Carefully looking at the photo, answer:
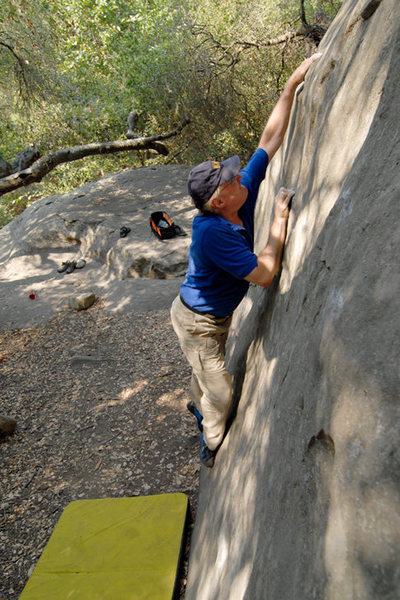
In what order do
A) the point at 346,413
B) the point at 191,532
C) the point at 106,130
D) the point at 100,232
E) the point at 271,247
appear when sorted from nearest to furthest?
the point at 346,413 → the point at 271,247 → the point at 191,532 → the point at 100,232 → the point at 106,130

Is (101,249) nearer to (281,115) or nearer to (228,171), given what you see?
(281,115)

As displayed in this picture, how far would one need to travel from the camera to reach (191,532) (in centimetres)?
303

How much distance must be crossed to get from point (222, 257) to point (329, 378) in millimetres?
1157

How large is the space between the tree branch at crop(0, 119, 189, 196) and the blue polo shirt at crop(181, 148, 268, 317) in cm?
674

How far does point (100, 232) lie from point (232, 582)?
29.3ft

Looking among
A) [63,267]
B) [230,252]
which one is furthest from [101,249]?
[230,252]

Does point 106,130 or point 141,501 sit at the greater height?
point 106,130

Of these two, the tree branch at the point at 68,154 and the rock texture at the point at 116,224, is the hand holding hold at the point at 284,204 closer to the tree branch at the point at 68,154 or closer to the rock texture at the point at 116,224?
the rock texture at the point at 116,224

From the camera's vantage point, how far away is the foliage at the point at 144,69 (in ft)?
34.9

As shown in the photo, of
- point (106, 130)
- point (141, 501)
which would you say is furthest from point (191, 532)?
point (106, 130)

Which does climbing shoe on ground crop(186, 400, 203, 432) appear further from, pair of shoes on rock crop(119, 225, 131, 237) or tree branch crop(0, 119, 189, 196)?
tree branch crop(0, 119, 189, 196)

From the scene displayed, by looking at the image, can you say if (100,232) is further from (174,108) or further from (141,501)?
(141,501)

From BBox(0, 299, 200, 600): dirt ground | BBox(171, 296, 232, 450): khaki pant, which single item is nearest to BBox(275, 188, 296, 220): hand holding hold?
BBox(171, 296, 232, 450): khaki pant

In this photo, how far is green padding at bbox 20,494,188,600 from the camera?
2.57 m
